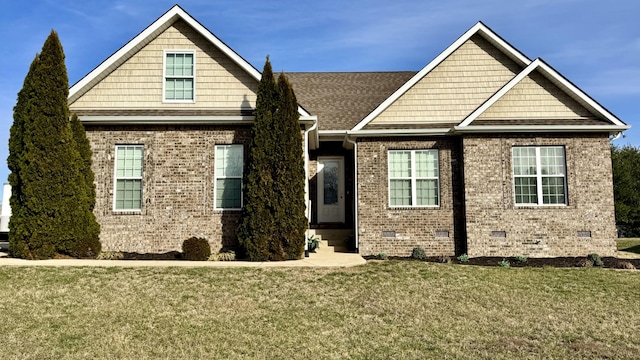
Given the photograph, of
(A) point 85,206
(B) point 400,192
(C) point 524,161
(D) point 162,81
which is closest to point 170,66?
(D) point 162,81

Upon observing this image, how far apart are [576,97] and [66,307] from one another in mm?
14249

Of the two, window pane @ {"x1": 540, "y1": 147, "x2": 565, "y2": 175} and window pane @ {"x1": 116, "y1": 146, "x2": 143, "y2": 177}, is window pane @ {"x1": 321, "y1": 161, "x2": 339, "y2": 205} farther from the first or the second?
window pane @ {"x1": 540, "y1": 147, "x2": 565, "y2": 175}

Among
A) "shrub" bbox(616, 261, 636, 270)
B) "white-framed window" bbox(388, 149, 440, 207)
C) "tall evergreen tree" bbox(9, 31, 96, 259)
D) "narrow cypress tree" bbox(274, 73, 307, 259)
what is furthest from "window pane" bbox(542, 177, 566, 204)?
"tall evergreen tree" bbox(9, 31, 96, 259)

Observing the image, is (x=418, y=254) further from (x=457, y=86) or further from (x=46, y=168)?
(x=46, y=168)

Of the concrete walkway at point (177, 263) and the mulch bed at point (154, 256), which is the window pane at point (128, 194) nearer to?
the mulch bed at point (154, 256)

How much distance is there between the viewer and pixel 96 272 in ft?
32.5

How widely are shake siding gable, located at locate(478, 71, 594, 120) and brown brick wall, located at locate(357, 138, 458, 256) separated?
68.7 inches

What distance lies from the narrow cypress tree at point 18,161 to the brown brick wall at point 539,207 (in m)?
11.9

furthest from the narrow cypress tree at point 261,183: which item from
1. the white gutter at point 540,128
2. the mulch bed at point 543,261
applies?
the white gutter at point 540,128

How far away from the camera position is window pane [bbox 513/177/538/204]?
13570 mm

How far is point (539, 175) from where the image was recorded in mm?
13617

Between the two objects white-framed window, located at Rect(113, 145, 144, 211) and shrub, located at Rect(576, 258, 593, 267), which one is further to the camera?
white-framed window, located at Rect(113, 145, 144, 211)

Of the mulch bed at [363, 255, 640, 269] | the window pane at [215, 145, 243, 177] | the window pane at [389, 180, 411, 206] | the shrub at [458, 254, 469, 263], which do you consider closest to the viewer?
the mulch bed at [363, 255, 640, 269]

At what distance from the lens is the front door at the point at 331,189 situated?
1673cm
